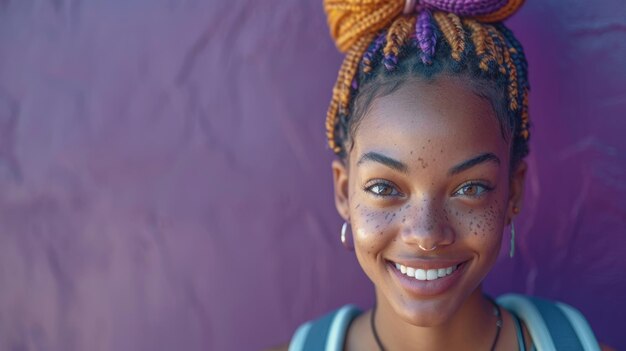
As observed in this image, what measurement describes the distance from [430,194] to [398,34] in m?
0.35

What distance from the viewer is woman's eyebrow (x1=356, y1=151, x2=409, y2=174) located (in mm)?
1463

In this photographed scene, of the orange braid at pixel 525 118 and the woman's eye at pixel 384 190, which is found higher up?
the orange braid at pixel 525 118

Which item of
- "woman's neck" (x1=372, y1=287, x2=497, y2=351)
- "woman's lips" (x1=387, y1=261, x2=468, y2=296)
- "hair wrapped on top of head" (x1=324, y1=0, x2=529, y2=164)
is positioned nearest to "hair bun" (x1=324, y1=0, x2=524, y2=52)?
"hair wrapped on top of head" (x1=324, y1=0, x2=529, y2=164)

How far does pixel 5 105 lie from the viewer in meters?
2.15

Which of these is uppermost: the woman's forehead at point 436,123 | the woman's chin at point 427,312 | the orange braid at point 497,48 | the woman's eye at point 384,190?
the orange braid at point 497,48

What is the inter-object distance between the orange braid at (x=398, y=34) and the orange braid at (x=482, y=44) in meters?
0.12

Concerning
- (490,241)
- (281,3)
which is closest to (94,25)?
(281,3)

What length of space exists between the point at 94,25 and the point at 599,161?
4.76ft

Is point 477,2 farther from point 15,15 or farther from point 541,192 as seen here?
point 15,15

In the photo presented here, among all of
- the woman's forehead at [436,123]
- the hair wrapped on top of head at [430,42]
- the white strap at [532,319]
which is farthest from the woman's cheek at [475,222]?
the white strap at [532,319]

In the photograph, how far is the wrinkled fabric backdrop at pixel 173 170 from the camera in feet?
6.95

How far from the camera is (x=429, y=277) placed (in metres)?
1.50

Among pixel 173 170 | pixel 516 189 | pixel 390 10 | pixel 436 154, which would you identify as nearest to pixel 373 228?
pixel 436 154

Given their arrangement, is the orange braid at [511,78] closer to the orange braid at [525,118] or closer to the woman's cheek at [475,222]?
the orange braid at [525,118]
